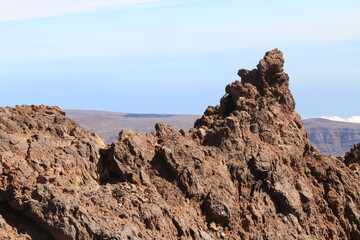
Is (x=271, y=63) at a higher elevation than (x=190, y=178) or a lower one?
higher

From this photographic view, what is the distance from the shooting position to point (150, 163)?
2567 centimetres

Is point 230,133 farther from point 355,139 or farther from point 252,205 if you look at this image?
point 355,139

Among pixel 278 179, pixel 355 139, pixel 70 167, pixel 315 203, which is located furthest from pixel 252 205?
pixel 355 139

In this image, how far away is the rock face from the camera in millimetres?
22219

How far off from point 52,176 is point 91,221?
1.78 meters

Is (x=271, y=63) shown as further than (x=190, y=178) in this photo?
Yes

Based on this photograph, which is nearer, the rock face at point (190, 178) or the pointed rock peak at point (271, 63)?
the rock face at point (190, 178)

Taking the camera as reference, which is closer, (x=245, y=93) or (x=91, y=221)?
(x=91, y=221)

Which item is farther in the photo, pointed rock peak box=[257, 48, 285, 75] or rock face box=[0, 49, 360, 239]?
pointed rock peak box=[257, 48, 285, 75]

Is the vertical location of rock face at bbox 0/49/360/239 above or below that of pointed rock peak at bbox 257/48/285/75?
below

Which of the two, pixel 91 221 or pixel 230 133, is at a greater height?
pixel 230 133

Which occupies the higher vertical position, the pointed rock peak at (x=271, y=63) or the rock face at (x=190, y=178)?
the pointed rock peak at (x=271, y=63)

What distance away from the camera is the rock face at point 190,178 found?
72.9 feet

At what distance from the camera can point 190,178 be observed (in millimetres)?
25844
